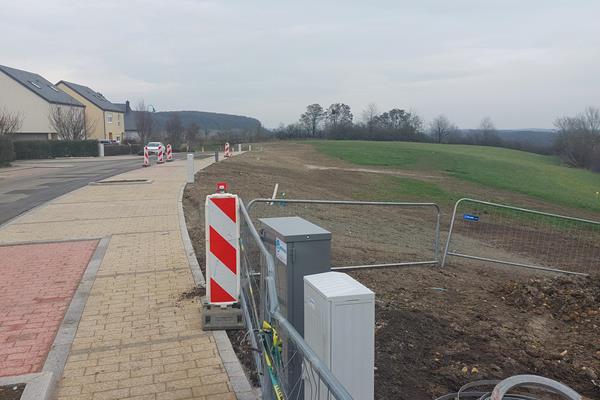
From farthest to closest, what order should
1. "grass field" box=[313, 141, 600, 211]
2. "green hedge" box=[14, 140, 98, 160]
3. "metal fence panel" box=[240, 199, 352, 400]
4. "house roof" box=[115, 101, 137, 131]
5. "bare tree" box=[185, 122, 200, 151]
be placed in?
1. "house roof" box=[115, 101, 137, 131]
2. "bare tree" box=[185, 122, 200, 151]
3. "green hedge" box=[14, 140, 98, 160]
4. "grass field" box=[313, 141, 600, 211]
5. "metal fence panel" box=[240, 199, 352, 400]

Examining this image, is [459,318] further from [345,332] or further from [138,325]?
[345,332]

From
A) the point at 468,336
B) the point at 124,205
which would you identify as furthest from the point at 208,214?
the point at 124,205

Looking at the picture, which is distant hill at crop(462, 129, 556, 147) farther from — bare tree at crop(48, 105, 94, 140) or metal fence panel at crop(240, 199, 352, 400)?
metal fence panel at crop(240, 199, 352, 400)

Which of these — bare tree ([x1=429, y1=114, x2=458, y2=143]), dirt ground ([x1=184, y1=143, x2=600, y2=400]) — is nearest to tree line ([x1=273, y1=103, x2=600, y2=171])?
bare tree ([x1=429, y1=114, x2=458, y2=143])

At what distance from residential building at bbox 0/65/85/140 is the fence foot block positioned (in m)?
57.3

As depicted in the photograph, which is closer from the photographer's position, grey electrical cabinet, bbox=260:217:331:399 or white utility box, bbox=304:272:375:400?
white utility box, bbox=304:272:375:400

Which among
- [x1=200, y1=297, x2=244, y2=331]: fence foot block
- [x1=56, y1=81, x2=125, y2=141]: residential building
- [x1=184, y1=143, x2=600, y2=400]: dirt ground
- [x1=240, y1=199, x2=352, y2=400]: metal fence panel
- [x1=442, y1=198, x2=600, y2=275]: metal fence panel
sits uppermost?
[x1=56, y1=81, x2=125, y2=141]: residential building

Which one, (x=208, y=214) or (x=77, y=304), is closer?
(x=208, y=214)

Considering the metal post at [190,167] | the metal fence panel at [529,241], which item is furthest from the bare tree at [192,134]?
the metal fence panel at [529,241]

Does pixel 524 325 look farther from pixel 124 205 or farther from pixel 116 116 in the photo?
pixel 116 116

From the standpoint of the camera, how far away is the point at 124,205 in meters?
14.8

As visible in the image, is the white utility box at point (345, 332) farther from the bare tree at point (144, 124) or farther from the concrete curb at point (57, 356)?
the bare tree at point (144, 124)

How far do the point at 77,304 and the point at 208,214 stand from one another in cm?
224

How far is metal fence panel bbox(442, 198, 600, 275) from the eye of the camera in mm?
12336
